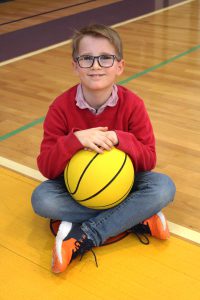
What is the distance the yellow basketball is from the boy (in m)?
0.03

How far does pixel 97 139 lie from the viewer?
1.86 meters

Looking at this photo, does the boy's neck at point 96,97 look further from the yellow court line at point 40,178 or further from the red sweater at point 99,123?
the yellow court line at point 40,178

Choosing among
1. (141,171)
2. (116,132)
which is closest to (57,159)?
(116,132)

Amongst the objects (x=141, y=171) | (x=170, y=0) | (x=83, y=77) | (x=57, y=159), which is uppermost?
(x=83, y=77)

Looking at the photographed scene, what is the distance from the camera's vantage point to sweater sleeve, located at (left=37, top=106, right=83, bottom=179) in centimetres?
192

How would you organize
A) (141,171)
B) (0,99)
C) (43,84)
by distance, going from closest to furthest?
(141,171), (0,99), (43,84)

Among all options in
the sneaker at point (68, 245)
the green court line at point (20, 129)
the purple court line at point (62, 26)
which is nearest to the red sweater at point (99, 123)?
the sneaker at point (68, 245)

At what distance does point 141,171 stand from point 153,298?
1.91ft

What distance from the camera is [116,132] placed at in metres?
1.92

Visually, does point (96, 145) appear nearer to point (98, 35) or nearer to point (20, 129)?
point (98, 35)

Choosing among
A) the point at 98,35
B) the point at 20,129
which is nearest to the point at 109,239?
the point at 98,35

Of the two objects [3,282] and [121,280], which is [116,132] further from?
[3,282]

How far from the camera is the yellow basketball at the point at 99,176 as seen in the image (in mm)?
1866

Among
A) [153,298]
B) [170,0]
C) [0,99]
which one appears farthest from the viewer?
[170,0]
